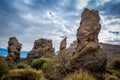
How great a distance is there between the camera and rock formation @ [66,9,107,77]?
72.4 feet

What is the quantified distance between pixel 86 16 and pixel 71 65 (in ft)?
18.6

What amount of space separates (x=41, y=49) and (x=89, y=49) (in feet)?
91.7

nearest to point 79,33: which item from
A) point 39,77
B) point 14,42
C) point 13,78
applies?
point 39,77

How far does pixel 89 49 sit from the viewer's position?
22.5 m

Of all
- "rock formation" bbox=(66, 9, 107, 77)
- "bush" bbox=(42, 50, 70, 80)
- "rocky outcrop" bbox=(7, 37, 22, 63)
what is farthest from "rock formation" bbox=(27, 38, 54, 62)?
"rock formation" bbox=(66, 9, 107, 77)

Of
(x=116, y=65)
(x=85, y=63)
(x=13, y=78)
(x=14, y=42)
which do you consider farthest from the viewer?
(x=14, y=42)

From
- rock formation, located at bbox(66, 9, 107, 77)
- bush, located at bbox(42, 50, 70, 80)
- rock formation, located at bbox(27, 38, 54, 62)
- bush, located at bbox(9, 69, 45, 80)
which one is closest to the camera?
bush, located at bbox(9, 69, 45, 80)

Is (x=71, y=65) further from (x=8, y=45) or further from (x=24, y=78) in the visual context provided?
(x=8, y=45)

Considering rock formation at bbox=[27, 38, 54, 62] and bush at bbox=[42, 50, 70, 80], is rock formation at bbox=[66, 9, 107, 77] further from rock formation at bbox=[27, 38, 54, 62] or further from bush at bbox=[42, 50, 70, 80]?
rock formation at bbox=[27, 38, 54, 62]

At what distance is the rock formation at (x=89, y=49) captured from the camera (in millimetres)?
22078

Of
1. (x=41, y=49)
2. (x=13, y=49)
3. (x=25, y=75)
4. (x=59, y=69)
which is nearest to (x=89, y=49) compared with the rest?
(x=59, y=69)

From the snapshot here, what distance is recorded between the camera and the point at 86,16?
24.8m

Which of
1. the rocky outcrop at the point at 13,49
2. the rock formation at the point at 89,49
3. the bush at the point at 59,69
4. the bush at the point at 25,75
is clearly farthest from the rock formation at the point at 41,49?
the bush at the point at 25,75

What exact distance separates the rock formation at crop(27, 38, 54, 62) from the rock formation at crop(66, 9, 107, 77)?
25.2 metres
